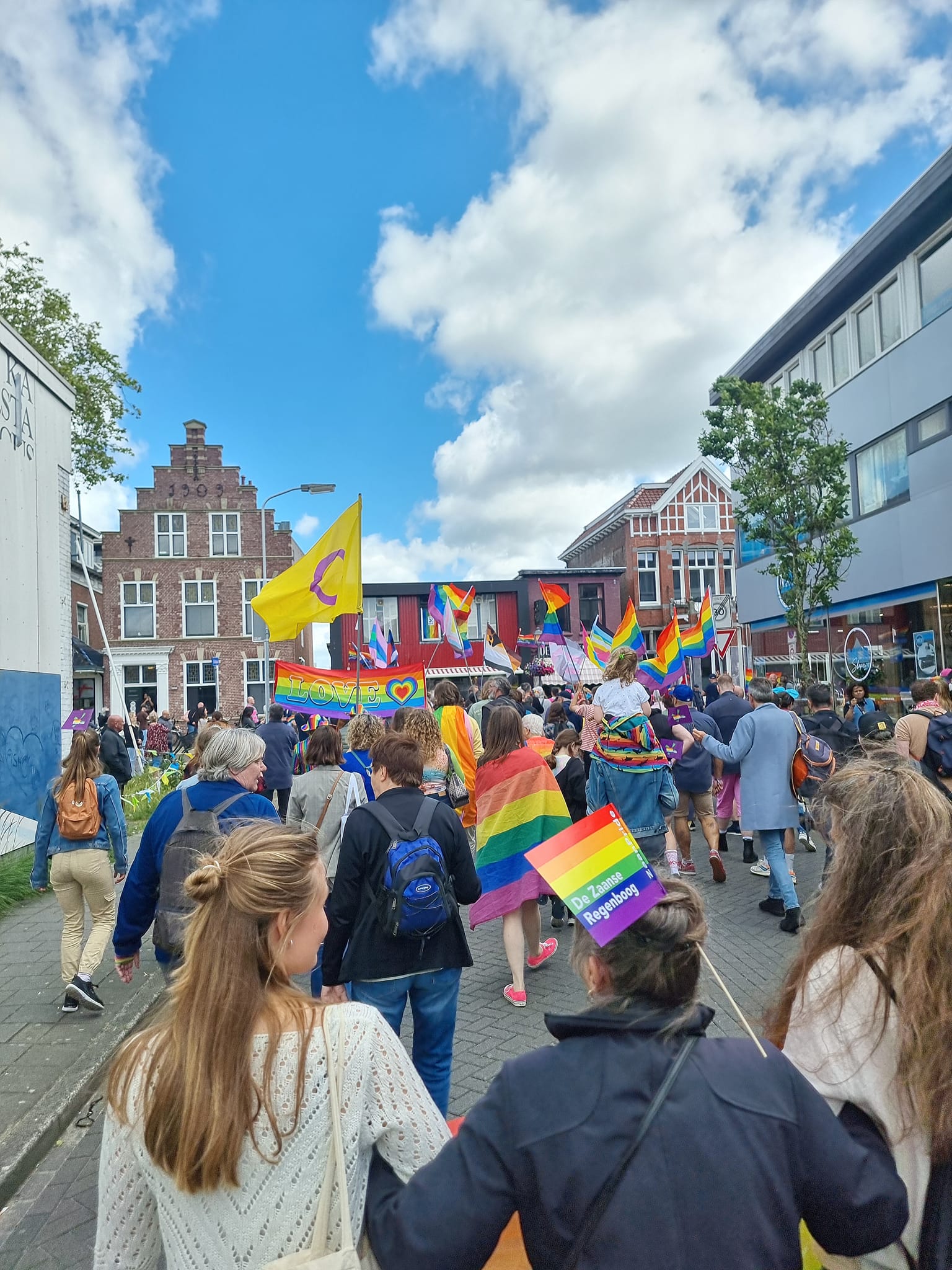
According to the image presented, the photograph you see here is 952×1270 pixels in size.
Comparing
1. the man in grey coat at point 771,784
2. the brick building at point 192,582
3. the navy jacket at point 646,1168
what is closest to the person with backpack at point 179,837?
the navy jacket at point 646,1168

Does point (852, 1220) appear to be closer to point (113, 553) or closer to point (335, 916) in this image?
point (335, 916)

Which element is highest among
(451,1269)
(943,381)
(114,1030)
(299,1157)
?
(943,381)

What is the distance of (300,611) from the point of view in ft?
30.5

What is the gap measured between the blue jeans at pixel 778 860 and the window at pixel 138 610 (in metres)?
36.8

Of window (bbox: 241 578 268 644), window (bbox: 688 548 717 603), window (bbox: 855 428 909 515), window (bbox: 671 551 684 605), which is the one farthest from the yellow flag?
window (bbox: 688 548 717 603)

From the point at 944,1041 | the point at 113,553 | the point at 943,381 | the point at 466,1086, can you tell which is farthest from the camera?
the point at 113,553

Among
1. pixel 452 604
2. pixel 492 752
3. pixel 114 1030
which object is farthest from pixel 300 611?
pixel 452 604

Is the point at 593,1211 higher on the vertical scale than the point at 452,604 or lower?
lower

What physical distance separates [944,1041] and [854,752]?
811 cm

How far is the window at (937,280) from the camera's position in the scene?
16.7 meters

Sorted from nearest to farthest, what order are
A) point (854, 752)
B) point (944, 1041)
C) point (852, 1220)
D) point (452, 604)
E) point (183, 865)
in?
point (852, 1220) → point (944, 1041) → point (183, 865) → point (854, 752) → point (452, 604)

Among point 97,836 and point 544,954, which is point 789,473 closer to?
point 544,954

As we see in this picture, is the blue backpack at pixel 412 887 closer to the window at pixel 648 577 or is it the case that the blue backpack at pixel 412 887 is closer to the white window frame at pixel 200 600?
the white window frame at pixel 200 600

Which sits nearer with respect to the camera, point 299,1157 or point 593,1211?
point 593,1211
